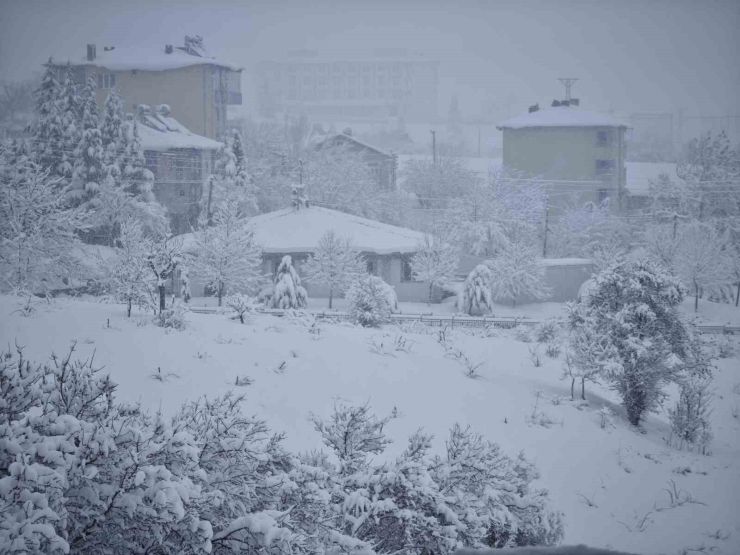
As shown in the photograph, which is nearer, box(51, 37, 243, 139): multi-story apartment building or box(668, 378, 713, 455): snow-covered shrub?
box(668, 378, 713, 455): snow-covered shrub

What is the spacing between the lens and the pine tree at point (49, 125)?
37031mm

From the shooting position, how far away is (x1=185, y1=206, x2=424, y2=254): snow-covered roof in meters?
A: 34.1

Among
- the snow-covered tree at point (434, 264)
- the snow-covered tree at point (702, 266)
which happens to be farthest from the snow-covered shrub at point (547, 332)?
the snow-covered tree at point (702, 266)

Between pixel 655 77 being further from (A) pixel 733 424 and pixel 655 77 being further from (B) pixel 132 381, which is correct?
(B) pixel 132 381

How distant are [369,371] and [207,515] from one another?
24.0 ft

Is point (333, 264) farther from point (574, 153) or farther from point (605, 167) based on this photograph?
point (605, 167)

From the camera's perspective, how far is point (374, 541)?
614 cm

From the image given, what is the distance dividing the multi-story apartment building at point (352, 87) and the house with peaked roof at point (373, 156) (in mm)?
A: 33506

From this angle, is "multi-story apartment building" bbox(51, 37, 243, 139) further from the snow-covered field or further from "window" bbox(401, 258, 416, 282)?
the snow-covered field

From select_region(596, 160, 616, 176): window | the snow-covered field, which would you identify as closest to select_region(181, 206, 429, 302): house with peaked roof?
the snow-covered field

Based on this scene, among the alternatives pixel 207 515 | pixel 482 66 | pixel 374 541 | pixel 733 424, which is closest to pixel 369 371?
pixel 374 541

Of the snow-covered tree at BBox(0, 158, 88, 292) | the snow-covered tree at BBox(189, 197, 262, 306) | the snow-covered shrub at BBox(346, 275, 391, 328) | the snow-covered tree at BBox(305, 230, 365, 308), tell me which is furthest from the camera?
the snow-covered tree at BBox(305, 230, 365, 308)

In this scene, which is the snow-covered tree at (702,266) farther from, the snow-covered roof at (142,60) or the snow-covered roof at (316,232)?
the snow-covered roof at (142,60)

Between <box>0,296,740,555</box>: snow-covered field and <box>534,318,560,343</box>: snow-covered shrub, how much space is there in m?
5.48
